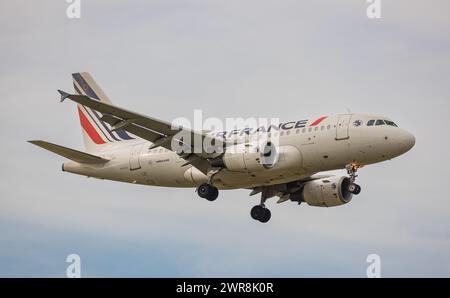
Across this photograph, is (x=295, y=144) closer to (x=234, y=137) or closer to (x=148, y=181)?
(x=234, y=137)

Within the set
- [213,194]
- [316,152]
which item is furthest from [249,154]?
[316,152]

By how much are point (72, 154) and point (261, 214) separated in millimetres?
11428

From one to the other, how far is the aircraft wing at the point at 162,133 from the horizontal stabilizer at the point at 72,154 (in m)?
4.54

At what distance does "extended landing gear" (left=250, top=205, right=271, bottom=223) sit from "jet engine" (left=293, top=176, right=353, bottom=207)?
7.51ft

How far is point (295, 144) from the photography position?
177 ft

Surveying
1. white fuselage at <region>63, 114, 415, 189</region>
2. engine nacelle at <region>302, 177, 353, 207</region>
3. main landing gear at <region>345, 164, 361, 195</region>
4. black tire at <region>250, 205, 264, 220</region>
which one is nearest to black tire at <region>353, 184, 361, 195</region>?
main landing gear at <region>345, 164, 361, 195</region>

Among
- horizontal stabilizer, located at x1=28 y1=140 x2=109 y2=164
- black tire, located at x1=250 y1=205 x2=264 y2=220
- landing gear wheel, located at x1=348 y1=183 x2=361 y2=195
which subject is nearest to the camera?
landing gear wheel, located at x1=348 y1=183 x2=361 y2=195

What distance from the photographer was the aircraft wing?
52.4 m

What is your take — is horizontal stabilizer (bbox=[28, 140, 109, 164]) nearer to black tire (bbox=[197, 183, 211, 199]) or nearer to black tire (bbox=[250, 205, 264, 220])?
black tire (bbox=[197, 183, 211, 199])

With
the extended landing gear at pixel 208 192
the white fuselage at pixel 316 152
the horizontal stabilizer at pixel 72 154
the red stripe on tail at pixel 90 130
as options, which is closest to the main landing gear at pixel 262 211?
the white fuselage at pixel 316 152

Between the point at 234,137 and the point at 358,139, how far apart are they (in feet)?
23.6

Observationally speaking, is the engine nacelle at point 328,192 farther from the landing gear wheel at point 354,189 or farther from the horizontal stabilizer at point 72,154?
the horizontal stabilizer at point 72,154

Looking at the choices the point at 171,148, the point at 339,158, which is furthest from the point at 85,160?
the point at 339,158

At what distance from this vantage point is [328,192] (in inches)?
2345
